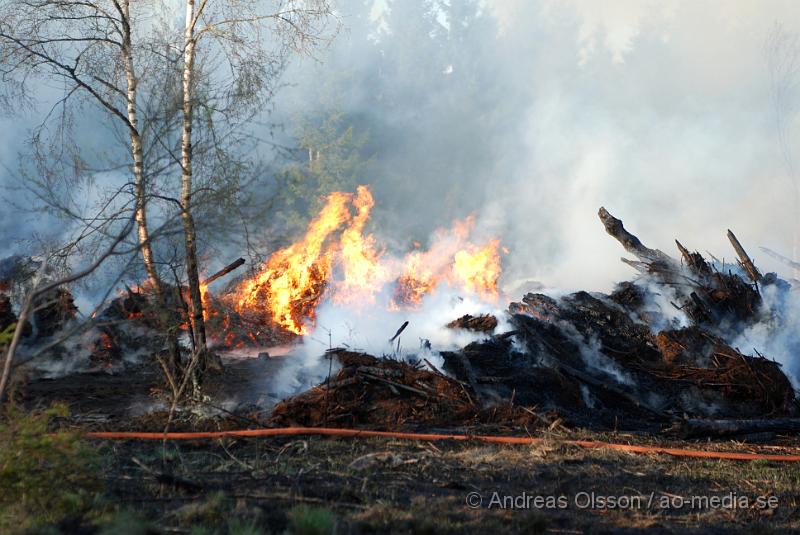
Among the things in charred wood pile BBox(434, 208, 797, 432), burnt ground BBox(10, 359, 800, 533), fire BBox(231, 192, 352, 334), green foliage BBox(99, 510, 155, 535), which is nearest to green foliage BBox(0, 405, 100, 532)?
burnt ground BBox(10, 359, 800, 533)

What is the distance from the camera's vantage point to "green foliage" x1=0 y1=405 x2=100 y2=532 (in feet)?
15.1

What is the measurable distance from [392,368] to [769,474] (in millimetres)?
4990

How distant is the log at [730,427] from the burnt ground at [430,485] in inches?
12.6

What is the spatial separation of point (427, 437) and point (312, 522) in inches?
→ 159

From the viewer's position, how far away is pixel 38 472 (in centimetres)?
479

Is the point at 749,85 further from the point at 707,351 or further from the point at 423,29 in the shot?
the point at 707,351

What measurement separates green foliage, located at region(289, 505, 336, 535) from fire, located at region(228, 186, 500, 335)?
30.7 feet

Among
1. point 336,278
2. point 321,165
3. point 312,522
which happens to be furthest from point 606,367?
point 321,165

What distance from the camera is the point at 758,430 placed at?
9805mm

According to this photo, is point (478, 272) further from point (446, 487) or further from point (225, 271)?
point (446, 487)

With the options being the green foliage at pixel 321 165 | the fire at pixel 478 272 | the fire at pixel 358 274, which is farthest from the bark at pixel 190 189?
the green foliage at pixel 321 165

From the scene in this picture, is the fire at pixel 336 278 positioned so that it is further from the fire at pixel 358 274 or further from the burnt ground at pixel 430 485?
the burnt ground at pixel 430 485

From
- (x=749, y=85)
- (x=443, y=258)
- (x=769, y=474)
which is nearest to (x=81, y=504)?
(x=769, y=474)

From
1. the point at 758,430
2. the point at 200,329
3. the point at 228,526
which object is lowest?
the point at 228,526
